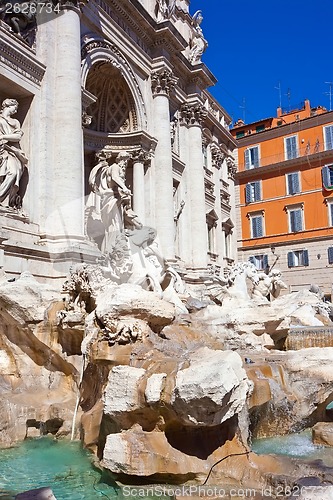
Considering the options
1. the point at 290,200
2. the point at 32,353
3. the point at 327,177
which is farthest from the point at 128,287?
the point at 290,200

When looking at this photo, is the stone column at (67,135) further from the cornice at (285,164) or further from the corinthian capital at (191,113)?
the cornice at (285,164)

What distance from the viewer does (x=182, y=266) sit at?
17.0 meters

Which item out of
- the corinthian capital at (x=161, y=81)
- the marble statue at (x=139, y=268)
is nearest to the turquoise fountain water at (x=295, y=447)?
the marble statue at (x=139, y=268)

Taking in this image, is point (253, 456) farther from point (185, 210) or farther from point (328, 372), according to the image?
point (185, 210)

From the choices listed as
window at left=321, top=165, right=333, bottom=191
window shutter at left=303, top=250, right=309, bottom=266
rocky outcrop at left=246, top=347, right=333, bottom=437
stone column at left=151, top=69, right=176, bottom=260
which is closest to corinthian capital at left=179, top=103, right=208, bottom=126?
stone column at left=151, top=69, right=176, bottom=260

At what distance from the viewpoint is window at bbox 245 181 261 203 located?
90.8 feet

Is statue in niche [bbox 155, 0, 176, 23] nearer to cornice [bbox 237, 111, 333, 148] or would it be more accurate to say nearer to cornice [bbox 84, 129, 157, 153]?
cornice [bbox 84, 129, 157, 153]

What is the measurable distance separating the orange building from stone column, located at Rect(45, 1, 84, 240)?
17112mm

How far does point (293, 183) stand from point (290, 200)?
97 centimetres

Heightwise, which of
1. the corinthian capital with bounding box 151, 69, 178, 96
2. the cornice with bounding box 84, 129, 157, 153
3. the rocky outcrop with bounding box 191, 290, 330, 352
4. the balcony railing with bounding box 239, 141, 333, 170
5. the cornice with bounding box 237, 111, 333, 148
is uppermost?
the cornice with bounding box 237, 111, 333, 148

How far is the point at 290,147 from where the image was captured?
2680 centimetres

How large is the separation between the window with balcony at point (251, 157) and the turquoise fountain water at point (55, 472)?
24292 mm

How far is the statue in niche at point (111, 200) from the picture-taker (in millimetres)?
12969

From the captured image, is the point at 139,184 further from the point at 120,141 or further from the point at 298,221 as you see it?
the point at 298,221
